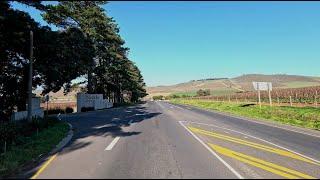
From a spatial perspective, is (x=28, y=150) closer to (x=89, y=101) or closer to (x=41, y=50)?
(x=41, y=50)

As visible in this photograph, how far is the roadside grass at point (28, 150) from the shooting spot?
11.8 meters

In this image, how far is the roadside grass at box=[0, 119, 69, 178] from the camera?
1177 centimetres

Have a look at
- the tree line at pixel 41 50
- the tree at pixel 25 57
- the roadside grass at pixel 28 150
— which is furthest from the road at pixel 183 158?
the tree at pixel 25 57

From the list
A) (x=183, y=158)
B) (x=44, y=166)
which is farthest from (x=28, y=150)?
(x=183, y=158)

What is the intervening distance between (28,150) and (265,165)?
27.2 feet

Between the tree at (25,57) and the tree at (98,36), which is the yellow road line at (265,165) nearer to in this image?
the tree at (25,57)

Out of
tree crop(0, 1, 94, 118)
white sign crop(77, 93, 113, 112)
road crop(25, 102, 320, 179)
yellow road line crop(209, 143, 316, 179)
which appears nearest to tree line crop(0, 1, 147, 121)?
tree crop(0, 1, 94, 118)

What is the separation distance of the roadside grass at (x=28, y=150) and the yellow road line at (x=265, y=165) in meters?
6.52

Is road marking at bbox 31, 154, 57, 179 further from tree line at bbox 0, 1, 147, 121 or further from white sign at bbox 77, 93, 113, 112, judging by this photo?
white sign at bbox 77, 93, 113, 112

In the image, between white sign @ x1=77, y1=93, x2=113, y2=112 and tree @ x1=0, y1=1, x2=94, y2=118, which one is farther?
white sign @ x1=77, y1=93, x2=113, y2=112

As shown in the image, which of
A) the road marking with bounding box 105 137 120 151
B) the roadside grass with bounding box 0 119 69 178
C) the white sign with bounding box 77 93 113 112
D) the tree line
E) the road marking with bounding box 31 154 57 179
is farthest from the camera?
the white sign with bounding box 77 93 113 112

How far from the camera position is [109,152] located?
1389 cm

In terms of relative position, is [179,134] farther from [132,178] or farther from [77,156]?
[132,178]

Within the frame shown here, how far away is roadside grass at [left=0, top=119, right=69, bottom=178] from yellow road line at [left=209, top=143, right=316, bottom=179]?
6520 mm
